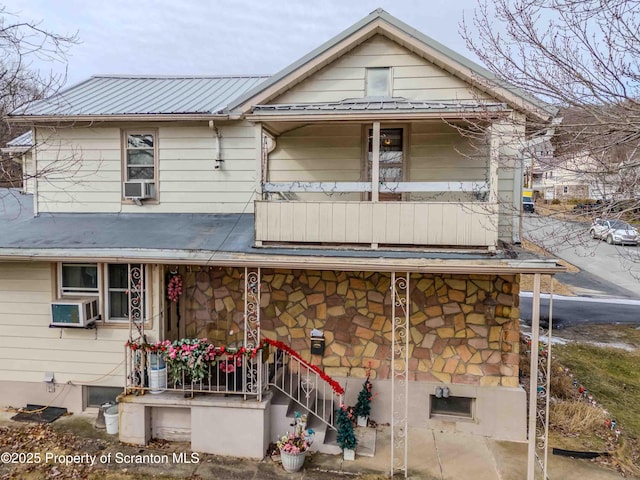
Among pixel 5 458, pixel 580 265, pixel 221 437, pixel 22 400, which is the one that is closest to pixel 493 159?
pixel 221 437

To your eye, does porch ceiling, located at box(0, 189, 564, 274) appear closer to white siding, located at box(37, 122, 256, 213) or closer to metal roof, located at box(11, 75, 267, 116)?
white siding, located at box(37, 122, 256, 213)

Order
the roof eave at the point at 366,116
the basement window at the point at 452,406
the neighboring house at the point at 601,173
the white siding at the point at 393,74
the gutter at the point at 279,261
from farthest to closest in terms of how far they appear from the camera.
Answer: the white siding at the point at 393,74
the basement window at the point at 452,406
the roof eave at the point at 366,116
the gutter at the point at 279,261
the neighboring house at the point at 601,173

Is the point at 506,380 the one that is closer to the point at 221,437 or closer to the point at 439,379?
the point at 439,379

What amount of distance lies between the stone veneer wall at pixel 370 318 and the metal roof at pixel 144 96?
3.69 m

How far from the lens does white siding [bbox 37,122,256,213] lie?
864cm

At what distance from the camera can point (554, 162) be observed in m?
5.61

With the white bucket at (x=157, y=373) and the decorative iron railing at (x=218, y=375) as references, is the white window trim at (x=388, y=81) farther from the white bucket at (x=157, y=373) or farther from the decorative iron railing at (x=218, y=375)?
the white bucket at (x=157, y=373)

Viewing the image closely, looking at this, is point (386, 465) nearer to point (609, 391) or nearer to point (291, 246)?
point (291, 246)

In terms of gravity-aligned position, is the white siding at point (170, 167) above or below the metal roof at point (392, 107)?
below

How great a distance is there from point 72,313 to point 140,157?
3.53 metres

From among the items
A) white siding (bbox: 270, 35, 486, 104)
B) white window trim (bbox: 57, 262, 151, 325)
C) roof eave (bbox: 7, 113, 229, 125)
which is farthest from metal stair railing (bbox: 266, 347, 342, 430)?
white siding (bbox: 270, 35, 486, 104)

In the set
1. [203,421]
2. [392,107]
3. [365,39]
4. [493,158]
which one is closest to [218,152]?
[365,39]

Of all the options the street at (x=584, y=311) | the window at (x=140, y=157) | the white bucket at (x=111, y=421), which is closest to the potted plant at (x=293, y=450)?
the white bucket at (x=111, y=421)

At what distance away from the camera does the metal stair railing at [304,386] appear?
688cm
